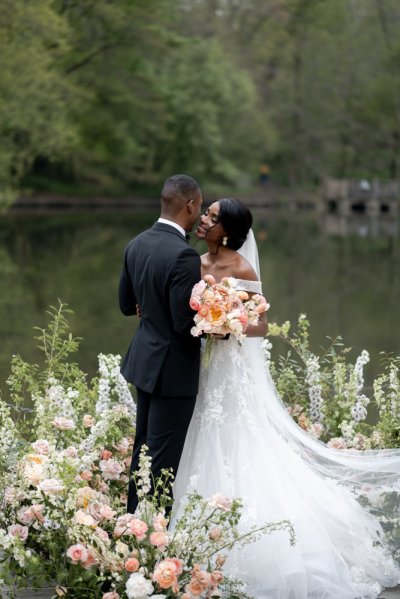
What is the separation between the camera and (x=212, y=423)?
475cm

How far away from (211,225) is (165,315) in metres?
0.51

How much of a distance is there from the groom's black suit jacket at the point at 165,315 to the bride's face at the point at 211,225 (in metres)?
0.22

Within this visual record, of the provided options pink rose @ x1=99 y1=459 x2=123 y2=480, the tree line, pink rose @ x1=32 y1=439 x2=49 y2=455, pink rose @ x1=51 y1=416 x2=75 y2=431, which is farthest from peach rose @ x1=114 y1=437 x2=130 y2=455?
the tree line

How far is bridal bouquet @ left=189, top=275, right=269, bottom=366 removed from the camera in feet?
14.2

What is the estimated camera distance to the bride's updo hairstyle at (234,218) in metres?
4.70

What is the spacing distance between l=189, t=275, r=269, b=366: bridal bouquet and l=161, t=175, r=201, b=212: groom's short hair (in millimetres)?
364

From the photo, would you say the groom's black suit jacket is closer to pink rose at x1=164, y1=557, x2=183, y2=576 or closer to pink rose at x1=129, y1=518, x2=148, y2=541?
pink rose at x1=129, y1=518, x2=148, y2=541

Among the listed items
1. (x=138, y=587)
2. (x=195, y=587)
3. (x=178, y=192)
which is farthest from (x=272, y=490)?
(x=178, y=192)

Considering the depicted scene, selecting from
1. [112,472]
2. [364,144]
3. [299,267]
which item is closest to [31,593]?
[112,472]

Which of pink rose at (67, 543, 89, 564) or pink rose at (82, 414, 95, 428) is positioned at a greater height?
pink rose at (82, 414, 95, 428)

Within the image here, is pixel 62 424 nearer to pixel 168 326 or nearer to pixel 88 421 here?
pixel 88 421

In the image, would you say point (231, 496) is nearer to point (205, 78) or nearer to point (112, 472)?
point (112, 472)

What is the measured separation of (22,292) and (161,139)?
111ft

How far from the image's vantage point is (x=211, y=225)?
4727 millimetres
